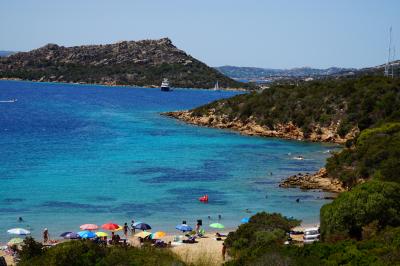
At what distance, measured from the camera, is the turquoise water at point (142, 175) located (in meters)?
31.6

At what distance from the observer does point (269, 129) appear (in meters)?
73.5

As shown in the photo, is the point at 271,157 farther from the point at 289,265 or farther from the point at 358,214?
the point at 289,265

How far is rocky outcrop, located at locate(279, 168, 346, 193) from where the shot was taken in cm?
3812

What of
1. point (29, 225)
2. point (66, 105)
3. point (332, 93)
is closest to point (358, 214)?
point (29, 225)

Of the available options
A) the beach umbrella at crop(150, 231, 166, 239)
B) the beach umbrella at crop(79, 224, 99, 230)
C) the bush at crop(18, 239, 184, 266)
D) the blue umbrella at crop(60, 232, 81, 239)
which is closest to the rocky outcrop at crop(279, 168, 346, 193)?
the beach umbrella at crop(150, 231, 166, 239)

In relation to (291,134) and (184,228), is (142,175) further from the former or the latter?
(291,134)

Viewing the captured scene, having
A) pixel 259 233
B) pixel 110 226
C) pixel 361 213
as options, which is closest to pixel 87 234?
pixel 110 226

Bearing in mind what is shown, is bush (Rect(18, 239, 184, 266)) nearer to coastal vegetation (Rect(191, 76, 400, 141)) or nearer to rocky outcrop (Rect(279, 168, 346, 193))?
rocky outcrop (Rect(279, 168, 346, 193))

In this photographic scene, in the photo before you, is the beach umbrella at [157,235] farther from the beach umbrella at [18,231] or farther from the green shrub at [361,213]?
the green shrub at [361,213]

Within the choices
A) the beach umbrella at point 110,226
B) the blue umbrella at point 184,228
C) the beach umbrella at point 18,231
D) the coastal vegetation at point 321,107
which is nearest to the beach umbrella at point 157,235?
the blue umbrella at point 184,228

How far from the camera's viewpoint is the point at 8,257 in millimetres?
22844

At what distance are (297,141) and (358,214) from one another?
44.6 meters

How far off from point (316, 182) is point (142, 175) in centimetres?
1287

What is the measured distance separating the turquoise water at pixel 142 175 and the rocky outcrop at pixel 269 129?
3837 millimetres
